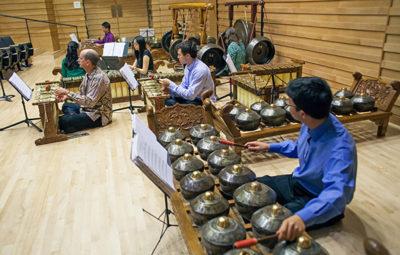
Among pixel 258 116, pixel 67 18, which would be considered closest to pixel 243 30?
pixel 258 116

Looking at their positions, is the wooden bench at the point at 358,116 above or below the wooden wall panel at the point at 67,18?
below

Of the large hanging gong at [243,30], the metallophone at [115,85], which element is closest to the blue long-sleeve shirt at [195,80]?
the metallophone at [115,85]

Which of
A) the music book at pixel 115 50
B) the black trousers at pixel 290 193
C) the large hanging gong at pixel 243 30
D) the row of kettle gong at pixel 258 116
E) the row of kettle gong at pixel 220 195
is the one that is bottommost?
the black trousers at pixel 290 193

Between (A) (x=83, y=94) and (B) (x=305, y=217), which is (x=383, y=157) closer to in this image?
(B) (x=305, y=217)

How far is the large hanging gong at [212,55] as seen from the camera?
6406mm

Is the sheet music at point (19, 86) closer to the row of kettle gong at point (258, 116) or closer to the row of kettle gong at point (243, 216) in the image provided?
the row of kettle gong at point (258, 116)

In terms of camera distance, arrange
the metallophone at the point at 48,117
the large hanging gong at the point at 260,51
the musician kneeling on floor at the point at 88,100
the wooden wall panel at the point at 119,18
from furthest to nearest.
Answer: the wooden wall panel at the point at 119,18 → the large hanging gong at the point at 260,51 → the musician kneeling on floor at the point at 88,100 → the metallophone at the point at 48,117

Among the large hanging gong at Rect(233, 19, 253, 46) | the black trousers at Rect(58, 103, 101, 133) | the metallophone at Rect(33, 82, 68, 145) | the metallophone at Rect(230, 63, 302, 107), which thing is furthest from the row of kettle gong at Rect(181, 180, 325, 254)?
the large hanging gong at Rect(233, 19, 253, 46)

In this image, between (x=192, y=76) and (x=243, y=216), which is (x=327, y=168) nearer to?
(x=243, y=216)

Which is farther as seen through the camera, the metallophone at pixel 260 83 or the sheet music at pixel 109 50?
the sheet music at pixel 109 50

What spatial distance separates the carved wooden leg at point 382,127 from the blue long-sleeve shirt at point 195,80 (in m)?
2.00

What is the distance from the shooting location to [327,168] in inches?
65.7

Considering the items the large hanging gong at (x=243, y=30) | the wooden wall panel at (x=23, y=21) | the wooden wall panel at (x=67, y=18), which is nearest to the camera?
the large hanging gong at (x=243, y=30)

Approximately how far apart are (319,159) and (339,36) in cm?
410
